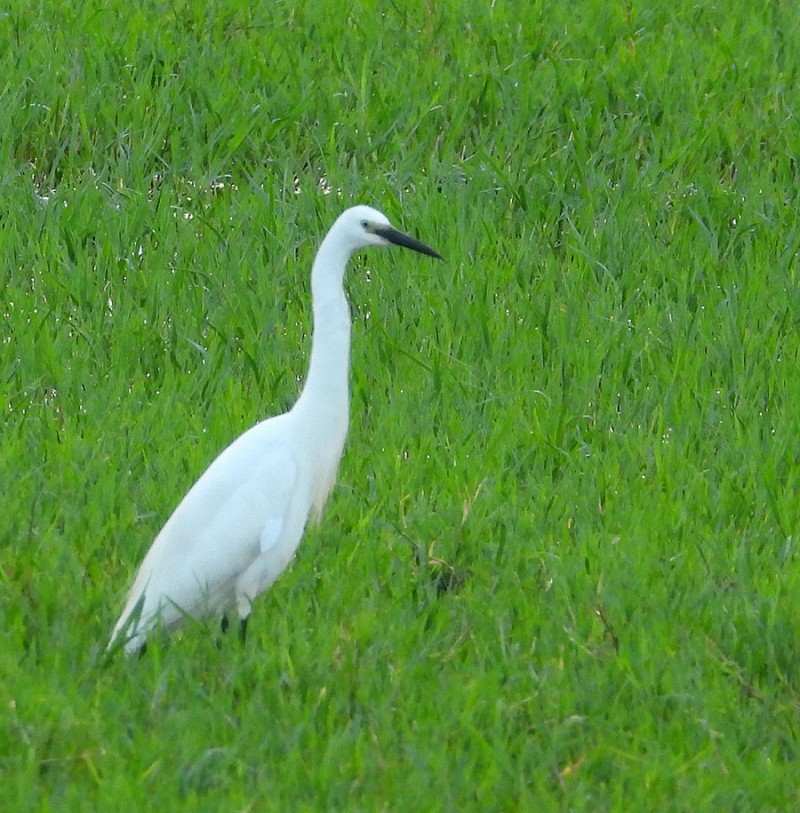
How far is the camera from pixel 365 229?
3838 millimetres

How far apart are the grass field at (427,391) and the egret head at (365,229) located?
700 mm

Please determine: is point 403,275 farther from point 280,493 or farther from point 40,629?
point 40,629

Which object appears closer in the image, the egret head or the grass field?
the grass field

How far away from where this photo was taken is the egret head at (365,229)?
3803mm

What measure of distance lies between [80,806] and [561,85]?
189 inches

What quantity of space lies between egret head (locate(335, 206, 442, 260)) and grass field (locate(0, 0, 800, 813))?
2.30 ft

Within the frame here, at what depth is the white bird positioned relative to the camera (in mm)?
3592

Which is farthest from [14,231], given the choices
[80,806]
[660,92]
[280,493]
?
[80,806]

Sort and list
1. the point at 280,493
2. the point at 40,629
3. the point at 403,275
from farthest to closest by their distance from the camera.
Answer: the point at 403,275 < the point at 280,493 < the point at 40,629


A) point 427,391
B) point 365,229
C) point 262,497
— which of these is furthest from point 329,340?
point 427,391

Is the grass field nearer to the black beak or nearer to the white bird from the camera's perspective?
the white bird

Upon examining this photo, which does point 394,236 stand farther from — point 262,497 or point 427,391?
point 427,391

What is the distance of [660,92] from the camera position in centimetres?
686

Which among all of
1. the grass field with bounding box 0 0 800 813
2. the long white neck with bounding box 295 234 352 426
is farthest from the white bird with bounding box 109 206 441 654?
the grass field with bounding box 0 0 800 813
